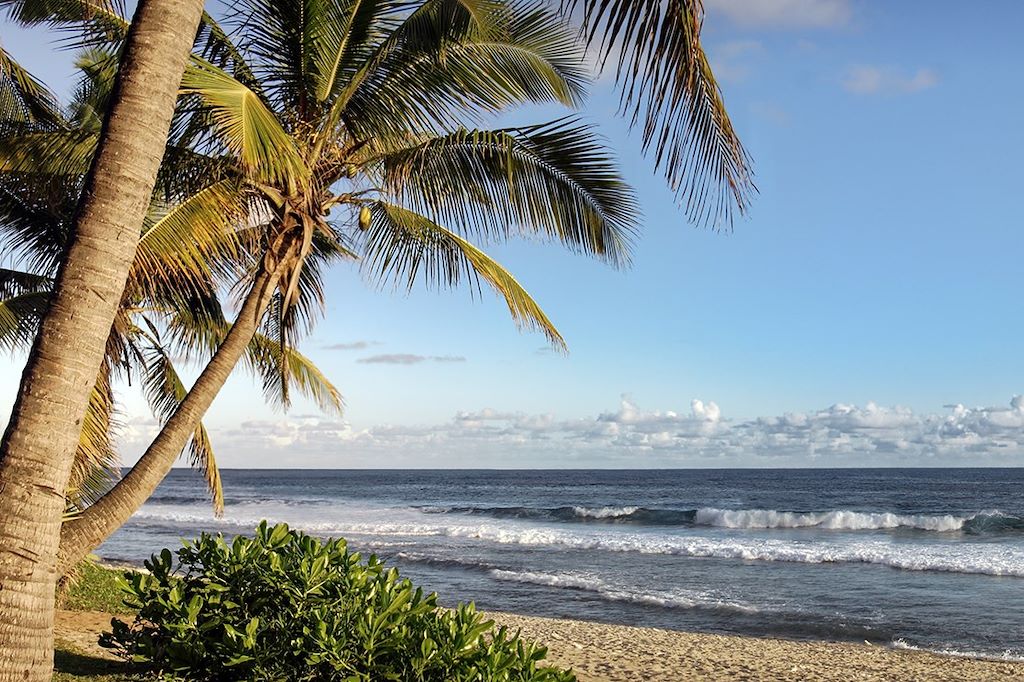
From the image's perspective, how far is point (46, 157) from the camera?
7.25 metres

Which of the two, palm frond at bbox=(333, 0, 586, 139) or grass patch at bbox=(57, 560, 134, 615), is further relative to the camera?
grass patch at bbox=(57, 560, 134, 615)

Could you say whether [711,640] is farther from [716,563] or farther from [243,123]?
[716,563]

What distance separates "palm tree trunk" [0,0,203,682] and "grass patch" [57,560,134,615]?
21.0 feet

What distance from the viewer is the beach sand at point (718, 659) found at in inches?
390

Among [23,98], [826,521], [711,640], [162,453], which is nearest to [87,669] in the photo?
[162,453]

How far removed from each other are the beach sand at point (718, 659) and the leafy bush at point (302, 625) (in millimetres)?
4316

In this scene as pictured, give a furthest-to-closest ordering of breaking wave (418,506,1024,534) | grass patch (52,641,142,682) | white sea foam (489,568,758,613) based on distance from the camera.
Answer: breaking wave (418,506,1024,534), white sea foam (489,568,758,613), grass patch (52,641,142,682)

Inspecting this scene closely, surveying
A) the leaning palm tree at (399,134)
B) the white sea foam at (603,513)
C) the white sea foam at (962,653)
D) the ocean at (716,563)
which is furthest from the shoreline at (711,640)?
the white sea foam at (603,513)

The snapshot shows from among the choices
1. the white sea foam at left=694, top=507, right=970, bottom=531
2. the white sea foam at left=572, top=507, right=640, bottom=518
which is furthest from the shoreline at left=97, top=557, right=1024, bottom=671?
the white sea foam at left=572, top=507, right=640, bottom=518

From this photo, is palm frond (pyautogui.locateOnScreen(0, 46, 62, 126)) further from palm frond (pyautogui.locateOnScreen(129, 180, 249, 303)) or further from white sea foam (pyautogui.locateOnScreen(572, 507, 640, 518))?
white sea foam (pyautogui.locateOnScreen(572, 507, 640, 518))

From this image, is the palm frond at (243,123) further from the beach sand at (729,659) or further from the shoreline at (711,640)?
the shoreline at (711,640)

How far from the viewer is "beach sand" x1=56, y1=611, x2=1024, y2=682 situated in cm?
991

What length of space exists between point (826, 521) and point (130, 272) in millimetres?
33735

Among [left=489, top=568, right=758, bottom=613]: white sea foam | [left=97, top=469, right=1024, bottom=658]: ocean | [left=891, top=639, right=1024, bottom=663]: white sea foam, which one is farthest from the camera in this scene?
[left=489, top=568, right=758, bottom=613]: white sea foam
